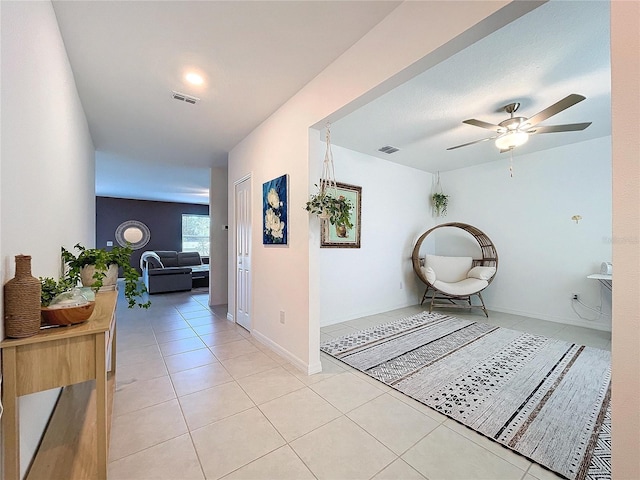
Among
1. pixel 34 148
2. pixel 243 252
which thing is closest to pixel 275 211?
pixel 243 252

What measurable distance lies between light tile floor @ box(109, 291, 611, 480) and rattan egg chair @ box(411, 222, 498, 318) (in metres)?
2.43

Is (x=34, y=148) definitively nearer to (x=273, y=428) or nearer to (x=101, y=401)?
(x=101, y=401)

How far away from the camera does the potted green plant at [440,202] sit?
5035 mm

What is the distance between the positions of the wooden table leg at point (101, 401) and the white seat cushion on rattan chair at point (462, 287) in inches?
157

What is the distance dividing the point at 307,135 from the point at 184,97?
1.20m

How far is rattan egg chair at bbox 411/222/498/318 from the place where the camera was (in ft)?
13.4

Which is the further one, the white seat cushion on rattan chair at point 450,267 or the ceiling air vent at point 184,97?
the white seat cushion on rattan chair at point 450,267

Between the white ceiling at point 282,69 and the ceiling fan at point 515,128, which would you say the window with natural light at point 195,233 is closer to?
the white ceiling at point 282,69

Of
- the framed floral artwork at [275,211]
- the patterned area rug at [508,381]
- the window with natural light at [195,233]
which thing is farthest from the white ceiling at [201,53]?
the window with natural light at [195,233]

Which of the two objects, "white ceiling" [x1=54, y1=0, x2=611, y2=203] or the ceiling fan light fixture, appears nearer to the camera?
"white ceiling" [x1=54, y1=0, x2=611, y2=203]

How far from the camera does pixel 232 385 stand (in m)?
2.10

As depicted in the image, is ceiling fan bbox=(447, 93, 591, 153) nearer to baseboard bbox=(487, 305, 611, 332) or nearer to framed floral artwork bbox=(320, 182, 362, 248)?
framed floral artwork bbox=(320, 182, 362, 248)

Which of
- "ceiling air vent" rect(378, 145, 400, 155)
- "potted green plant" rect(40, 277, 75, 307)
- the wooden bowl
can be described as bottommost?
the wooden bowl

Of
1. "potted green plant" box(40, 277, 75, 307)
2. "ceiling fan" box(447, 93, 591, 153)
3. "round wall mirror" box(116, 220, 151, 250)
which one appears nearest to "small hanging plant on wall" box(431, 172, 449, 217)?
"ceiling fan" box(447, 93, 591, 153)
